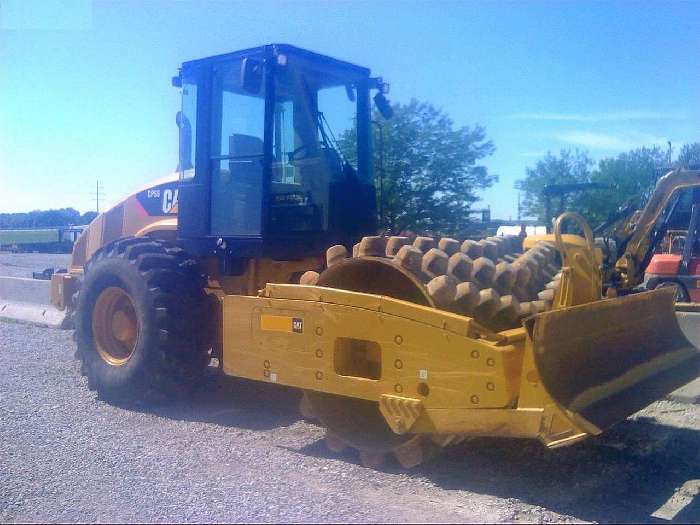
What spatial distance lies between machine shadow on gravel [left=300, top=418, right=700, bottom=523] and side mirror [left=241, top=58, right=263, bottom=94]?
2807mm

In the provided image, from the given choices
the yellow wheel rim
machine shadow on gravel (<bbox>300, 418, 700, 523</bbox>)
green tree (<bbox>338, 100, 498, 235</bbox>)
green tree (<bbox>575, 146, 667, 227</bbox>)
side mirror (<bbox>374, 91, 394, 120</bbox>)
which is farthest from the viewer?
green tree (<bbox>575, 146, 667, 227</bbox>)

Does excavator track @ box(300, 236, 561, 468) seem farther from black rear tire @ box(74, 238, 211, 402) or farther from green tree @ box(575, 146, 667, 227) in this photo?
green tree @ box(575, 146, 667, 227)

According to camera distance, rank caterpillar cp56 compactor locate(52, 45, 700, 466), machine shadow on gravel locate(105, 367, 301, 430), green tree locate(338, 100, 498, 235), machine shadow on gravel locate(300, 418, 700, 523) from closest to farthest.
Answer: machine shadow on gravel locate(300, 418, 700, 523) < caterpillar cp56 compactor locate(52, 45, 700, 466) < machine shadow on gravel locate(105, 367, 301, 430) < green tree locate(338, 100, 498, 235)

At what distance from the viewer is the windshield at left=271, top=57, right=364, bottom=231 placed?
617cm

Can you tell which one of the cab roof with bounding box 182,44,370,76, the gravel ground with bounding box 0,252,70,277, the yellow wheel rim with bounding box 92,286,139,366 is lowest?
the gravel ground with bounding box 0,252,70,277

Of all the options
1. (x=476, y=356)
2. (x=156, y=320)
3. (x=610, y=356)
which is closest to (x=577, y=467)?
(x=610, y=356)

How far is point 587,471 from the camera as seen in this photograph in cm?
468

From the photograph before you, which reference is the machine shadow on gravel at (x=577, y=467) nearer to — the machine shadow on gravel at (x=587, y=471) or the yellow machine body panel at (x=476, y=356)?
the machine shadow on gravel at (x=587, y=471)

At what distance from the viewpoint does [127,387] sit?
20.8ft

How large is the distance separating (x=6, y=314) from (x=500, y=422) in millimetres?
10829

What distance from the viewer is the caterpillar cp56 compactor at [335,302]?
168 inches

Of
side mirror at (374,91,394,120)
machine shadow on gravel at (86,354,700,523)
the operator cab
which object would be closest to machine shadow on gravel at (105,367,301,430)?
machine shadow on gravel at (86,354,700,523)

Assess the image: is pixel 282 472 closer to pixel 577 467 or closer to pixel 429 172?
pixel 577 467

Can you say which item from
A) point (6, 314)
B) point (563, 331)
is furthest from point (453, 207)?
point (563, 331)
